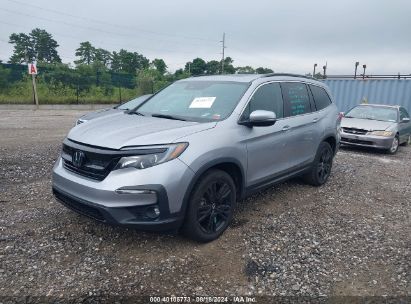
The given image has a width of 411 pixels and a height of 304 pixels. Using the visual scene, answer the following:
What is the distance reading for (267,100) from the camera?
428 centimetres

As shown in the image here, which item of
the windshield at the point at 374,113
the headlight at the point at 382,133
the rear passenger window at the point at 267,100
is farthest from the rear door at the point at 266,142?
the windshield at the point at 374,113

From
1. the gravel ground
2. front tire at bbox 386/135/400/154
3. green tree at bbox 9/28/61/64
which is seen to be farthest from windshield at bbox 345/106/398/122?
green tree at bbox 9/28/61/64

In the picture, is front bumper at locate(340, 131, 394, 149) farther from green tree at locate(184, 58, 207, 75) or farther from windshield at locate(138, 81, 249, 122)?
green tree at locate(184, 58, 207, 75)

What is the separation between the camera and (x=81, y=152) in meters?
3.21

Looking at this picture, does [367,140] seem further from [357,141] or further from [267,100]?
[267,100]

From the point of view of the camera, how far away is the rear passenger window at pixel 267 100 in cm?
400

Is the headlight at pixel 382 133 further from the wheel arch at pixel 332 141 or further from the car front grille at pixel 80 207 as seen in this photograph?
the car front grille at pixel 80 207

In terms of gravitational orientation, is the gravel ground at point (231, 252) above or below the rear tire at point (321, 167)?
below

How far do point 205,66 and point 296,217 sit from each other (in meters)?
48.2

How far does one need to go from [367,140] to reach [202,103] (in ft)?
22.7

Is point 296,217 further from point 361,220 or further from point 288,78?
point 288,78

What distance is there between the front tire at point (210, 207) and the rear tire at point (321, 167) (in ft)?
7.26

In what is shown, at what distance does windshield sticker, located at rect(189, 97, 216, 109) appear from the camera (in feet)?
12.9

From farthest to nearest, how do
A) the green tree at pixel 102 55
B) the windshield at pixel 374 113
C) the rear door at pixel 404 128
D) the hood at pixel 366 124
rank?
the green tree at pixel 102 55, the windshield at pixel 374 113, the rear door at pixel 404 128, the hood at pixel 366 124
